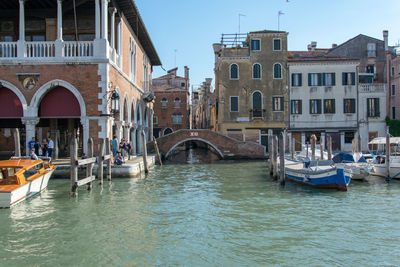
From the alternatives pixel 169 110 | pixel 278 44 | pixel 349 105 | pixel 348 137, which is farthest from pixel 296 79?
pixel 169 110

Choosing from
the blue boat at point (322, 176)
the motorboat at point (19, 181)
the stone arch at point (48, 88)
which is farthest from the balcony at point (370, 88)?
the motorboat at point (19, 181)

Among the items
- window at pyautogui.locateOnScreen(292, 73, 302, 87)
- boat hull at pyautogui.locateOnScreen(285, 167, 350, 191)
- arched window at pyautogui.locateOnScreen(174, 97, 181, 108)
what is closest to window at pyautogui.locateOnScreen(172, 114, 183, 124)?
arched window at pyautogui.locateOnScreen(174, 97, 181, 108)

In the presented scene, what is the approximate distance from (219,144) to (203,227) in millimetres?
16634

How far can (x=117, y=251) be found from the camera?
6457 millimetres

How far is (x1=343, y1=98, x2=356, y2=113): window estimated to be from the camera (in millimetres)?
26734

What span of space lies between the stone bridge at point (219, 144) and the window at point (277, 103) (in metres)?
3.99

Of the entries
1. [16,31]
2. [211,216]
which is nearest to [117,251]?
[211,216]

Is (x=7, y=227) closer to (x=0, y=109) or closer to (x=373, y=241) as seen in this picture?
(x=373, y=241)

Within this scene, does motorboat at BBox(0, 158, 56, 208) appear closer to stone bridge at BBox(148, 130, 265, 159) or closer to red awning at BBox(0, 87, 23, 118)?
red awning at BBox(0, 87, 23, 118)

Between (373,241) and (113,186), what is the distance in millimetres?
8497

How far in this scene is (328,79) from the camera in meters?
26.8

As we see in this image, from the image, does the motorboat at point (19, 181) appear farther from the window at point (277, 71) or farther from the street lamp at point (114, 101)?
the window at point (277, 71)

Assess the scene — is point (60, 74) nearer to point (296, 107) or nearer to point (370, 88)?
point (296, 107)

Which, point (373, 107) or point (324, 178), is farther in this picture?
point (373, 107)
